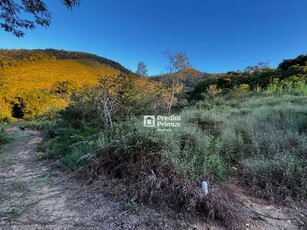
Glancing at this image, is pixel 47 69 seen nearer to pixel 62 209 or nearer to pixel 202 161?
pixel 62 209

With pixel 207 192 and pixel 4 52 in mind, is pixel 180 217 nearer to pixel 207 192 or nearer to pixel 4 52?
pixel 207 192

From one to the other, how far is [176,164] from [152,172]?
1.04 feet

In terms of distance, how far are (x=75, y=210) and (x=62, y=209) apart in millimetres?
154

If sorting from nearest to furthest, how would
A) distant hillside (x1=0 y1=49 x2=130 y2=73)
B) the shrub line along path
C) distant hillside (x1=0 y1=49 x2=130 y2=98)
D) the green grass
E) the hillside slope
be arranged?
1. the shrub line along path
2. the green grass
3. the hillside slope
4. distant hillside (x1=0 y1=49 x2=130 y2=98)
5. distant hillside (x1=0 y1=49 x2=130 y2=73)

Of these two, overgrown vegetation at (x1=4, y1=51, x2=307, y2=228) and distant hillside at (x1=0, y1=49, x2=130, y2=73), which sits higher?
distant hillside at (x1=0, y1=49, x2=130, y2=73)

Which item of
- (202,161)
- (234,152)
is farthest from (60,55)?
(202,161)

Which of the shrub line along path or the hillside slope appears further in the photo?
the hillside slope

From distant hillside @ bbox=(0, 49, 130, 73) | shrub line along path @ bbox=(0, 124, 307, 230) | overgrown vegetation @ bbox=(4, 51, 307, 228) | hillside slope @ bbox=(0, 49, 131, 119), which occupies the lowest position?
shrub line along path @ bbox=(0, 124, 307, 230)

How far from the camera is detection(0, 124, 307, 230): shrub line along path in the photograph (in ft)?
5.55

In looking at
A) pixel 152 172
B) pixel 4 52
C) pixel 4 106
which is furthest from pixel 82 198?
pixel 4 52

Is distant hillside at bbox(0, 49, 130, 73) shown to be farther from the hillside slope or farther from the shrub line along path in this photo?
the shrub line along path

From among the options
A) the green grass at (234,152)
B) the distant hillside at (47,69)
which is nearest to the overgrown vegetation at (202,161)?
the green grass at (234,152)

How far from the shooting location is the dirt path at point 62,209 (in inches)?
67.3

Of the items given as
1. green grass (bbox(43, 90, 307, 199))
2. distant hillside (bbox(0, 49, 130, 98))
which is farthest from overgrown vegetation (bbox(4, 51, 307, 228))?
distant hillside (bbox(0, 49, 130, 98))
